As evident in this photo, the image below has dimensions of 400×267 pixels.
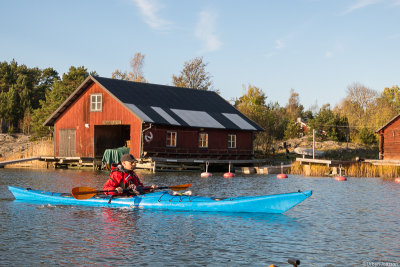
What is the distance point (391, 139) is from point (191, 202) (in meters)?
33.3

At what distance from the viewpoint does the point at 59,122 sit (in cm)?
4416

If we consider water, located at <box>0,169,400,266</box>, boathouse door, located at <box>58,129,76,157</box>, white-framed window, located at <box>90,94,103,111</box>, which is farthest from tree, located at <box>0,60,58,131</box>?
water, located at <box>0,169,400,266</box>

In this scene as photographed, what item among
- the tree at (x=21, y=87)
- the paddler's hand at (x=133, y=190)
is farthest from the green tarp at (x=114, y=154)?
the tree at (x=21, y=87)

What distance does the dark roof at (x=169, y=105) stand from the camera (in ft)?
129

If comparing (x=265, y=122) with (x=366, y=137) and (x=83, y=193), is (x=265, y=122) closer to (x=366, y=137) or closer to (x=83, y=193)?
(x=366, y=137)

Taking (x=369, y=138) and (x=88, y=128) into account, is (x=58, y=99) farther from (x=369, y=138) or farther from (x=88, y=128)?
(x=369, y=138)

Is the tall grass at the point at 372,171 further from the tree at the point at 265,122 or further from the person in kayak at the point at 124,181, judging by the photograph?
the person in kayak at the point at 124,181

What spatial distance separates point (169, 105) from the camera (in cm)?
4262

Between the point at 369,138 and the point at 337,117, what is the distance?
14.5 feet

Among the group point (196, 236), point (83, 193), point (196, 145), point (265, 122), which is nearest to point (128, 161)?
point (83, 193)

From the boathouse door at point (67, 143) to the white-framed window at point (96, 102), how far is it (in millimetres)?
2971

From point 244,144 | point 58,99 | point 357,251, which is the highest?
point 58,99

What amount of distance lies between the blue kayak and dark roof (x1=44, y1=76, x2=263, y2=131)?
19012 millimetres

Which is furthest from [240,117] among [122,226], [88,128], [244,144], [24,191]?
[122,226]
